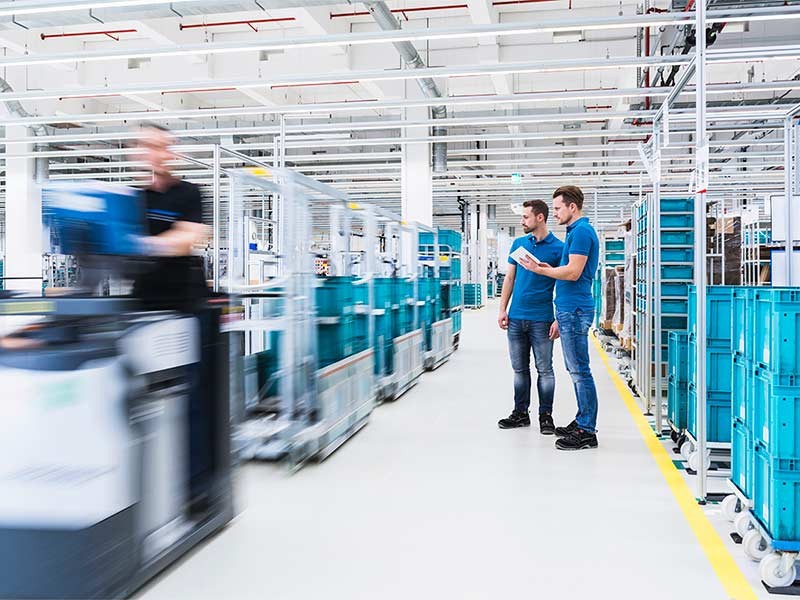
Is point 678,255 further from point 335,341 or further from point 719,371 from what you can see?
point 335,341

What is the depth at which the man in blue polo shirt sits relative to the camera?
5.57 meters

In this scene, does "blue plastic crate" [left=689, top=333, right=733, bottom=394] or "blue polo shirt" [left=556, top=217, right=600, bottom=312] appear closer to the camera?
"blue plastic crate" [left=689, top=333, right=733, bottom=394]

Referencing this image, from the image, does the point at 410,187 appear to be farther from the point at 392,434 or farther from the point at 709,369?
the point at 709,369

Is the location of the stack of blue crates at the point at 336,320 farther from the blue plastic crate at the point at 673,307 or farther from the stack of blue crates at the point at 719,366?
the blue plastic crate at the point at 673,307

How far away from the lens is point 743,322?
12.2ft

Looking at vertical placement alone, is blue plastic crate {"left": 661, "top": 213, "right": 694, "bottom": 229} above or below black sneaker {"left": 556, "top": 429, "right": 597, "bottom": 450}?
above

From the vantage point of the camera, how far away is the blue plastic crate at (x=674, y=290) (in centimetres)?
663

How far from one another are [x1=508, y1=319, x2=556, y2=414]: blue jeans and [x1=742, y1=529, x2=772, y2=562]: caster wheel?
7.97 ft

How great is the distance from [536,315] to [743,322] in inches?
79.3

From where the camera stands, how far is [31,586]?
253 centimetres

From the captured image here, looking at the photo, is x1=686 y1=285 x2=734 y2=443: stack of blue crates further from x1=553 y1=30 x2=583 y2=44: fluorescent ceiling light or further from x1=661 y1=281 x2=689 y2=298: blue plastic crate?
x1=553 y1=30 x2=583 y2=44: fluorescent ceiling light

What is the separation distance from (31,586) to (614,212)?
100 ft

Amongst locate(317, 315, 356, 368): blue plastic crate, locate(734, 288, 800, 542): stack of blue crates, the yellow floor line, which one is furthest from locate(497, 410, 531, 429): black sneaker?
locate(734, 288, 800, 542): stack of blue crates

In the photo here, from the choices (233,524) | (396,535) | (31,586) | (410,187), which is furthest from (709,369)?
(410,187)
